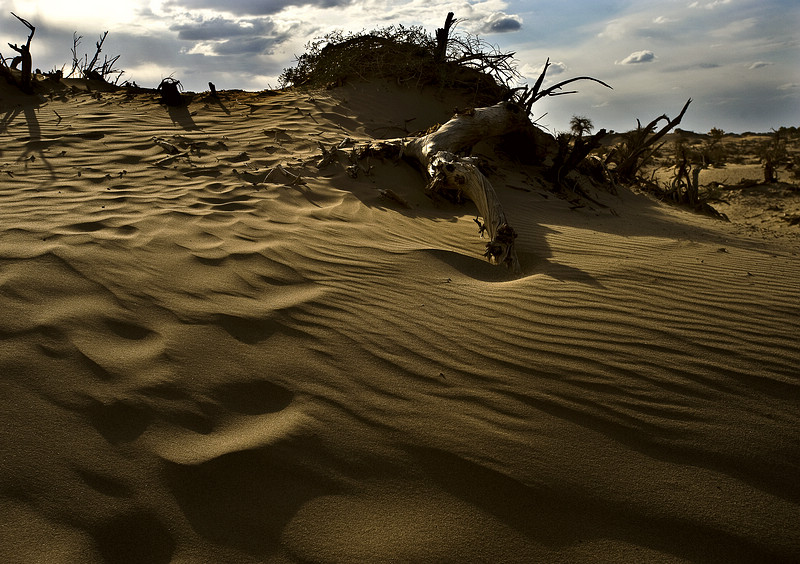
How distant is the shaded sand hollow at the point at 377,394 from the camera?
5.65ft

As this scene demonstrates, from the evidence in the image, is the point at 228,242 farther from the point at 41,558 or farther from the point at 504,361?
the point at 41,558

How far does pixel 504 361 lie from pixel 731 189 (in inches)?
380

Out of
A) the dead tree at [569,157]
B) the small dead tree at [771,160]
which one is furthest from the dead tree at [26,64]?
the small dead tree at [771,160]

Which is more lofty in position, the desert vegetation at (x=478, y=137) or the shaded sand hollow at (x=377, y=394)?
the desert vegetation at (x=478, y=137)

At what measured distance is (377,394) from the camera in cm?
233

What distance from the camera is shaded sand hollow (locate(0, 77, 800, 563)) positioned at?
5.65 ft

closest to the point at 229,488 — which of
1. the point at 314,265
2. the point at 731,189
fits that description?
the point at 314,265

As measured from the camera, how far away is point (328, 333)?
2.78 metres

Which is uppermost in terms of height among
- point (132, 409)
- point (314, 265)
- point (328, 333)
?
point (314, 265)

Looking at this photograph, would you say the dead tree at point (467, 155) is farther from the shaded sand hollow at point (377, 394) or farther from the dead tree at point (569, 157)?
the dead tree at point (569, 157)

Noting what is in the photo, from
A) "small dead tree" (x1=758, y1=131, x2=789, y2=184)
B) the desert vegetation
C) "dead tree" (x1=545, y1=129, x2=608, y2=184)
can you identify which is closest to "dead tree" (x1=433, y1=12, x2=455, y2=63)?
the desert vegetation

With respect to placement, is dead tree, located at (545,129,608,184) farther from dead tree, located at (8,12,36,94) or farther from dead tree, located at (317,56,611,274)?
dead tree, located at (8,12,36,94)

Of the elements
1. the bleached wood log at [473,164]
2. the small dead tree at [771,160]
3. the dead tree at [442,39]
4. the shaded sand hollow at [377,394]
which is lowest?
the shaded sand hollow at [377,394]

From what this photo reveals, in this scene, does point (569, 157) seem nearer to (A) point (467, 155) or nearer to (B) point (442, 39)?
(A) point (467, 155)
